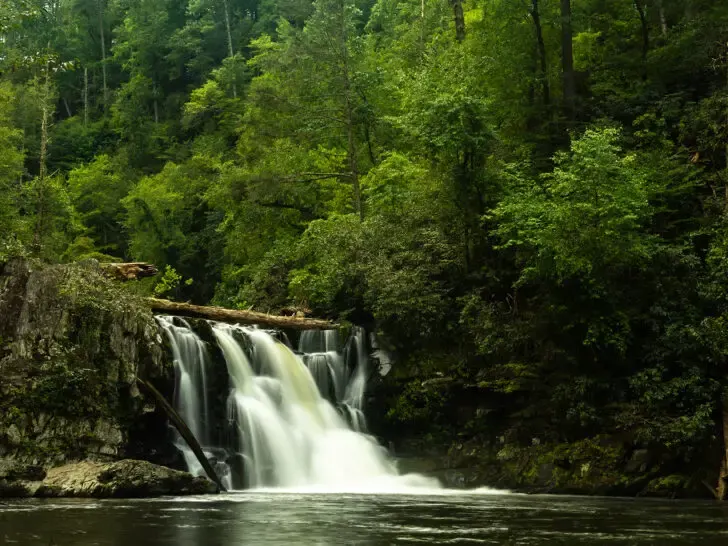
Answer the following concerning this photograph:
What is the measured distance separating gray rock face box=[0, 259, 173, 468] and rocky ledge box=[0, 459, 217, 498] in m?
0.35

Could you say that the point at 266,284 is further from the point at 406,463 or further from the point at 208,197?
the point at 406,463

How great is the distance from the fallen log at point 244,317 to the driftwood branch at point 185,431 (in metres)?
5.54

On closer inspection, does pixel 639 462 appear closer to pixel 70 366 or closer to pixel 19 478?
pixel 70 366

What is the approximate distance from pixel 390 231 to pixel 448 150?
3.71m

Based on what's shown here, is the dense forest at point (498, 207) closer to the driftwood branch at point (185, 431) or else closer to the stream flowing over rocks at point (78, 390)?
the stream flowing over rocks at point (78, 390)

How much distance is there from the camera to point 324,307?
26.0 metres

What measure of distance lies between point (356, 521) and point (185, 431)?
853 cm

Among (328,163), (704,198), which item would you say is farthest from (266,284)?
(704,198)

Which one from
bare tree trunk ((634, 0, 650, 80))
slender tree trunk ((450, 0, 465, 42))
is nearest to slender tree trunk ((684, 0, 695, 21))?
bare tree trunk ((634, 0, 650, 80))

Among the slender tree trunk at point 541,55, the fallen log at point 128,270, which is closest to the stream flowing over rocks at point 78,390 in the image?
the fallen log at point 128,270

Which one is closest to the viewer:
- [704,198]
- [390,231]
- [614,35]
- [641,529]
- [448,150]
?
[641,529]

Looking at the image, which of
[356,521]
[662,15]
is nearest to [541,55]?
[662,15]

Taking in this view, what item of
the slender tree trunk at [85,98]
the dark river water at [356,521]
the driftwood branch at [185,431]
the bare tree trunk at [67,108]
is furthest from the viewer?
the bare tree trunk at [67,108]

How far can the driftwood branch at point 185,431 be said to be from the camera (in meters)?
18.0
